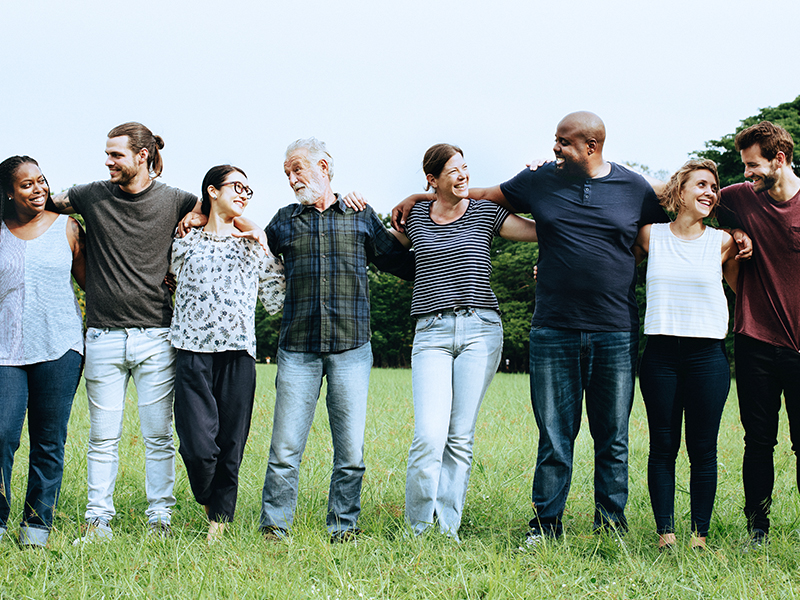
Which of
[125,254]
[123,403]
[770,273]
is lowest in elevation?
[123,403]

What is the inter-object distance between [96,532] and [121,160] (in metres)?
2.30

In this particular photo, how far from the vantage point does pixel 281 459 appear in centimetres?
420

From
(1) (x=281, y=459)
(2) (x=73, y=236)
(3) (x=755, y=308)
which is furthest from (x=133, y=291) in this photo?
(3) (x=755, y=308)

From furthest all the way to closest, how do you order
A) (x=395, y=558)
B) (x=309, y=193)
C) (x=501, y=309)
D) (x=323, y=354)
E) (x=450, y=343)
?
(x=501, y=309) → (x=309, y=193) → (x=323, y=354) → (x=450, y=343) → (x=395, y=558)

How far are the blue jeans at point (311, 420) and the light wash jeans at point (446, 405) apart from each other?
364mm

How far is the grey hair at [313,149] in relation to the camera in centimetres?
439

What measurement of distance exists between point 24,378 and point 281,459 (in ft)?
5.37

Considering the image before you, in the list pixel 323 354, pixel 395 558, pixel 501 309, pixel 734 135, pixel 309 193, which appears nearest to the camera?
pixel 395 558

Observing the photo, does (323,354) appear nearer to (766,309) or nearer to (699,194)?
(699,194)

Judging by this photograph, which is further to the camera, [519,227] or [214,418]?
[519,227]

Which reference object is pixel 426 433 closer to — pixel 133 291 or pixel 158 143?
pixel 133 291

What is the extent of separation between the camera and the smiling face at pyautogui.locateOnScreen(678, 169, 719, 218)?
3990 mm

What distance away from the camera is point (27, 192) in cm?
420

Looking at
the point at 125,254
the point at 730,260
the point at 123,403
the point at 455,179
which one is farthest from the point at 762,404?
the point at 125,254
